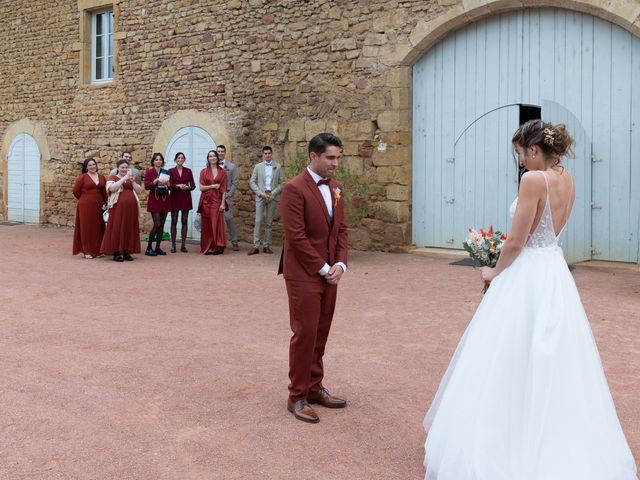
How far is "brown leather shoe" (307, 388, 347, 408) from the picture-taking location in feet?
12.9

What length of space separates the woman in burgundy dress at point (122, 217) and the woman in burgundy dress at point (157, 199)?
51cm

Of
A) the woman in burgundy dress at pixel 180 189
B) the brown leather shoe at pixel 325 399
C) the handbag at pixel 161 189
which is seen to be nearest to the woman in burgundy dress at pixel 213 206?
the woman in burgundy dress at pixel 180 189

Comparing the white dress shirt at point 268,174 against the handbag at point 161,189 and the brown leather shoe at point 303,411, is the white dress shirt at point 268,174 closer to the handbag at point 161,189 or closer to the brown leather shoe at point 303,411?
the handbag at point 161,189

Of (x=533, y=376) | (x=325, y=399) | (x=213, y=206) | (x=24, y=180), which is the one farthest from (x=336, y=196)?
(x=24, y=180)

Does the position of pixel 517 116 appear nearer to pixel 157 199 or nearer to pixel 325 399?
pixel 157 199

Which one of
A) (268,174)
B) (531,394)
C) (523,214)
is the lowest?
(531,394)

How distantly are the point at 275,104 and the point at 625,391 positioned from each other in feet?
26.9

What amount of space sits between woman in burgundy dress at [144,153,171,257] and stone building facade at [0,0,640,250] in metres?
1.53

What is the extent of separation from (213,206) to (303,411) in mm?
7333

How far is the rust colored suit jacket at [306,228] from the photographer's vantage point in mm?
3703

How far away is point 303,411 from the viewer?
3.75 m

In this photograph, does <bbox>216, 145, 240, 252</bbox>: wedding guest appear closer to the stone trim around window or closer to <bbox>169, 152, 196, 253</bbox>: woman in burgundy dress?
<bbox>169, 152, 196, 253</bbox>: woman in burgundy dress

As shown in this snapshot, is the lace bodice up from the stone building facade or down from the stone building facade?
down

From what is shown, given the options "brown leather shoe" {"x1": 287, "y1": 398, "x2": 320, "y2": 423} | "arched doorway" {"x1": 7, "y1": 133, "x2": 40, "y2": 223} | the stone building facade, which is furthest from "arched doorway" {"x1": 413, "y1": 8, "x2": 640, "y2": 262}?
"arched doorway" {"x1": 7, "y1": 133, "x2": 40, "y2": 223}
